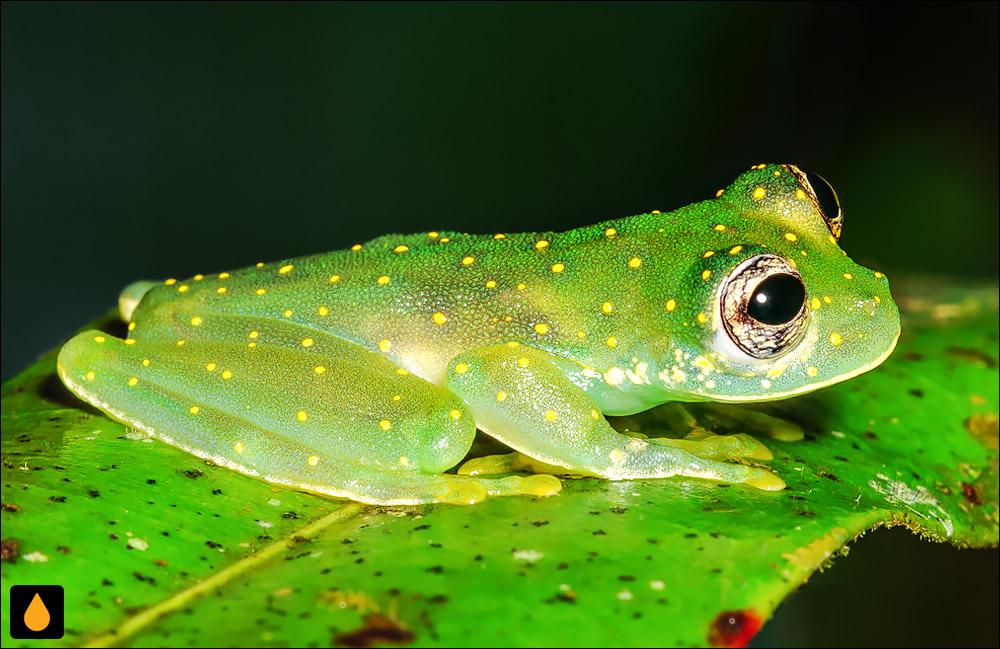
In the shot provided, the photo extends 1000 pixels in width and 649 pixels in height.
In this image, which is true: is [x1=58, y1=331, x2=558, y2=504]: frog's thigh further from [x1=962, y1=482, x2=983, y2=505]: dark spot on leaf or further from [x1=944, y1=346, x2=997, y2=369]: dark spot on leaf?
[x1=944, y1=346, x2=997, y2=369]: dark spot on leaf

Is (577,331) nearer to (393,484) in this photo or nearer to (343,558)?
(393,484)

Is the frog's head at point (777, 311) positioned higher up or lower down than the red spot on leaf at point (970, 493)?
higher up

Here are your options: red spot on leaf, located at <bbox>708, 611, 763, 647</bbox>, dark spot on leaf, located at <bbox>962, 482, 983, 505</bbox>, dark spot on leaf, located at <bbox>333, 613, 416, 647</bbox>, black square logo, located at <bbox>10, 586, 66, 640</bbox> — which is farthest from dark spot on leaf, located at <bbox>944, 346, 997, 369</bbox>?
black square logo, located at <bbox>10, 586, 66, 640</bbox>

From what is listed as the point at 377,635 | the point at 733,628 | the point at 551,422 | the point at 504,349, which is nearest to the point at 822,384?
the point at 551,422

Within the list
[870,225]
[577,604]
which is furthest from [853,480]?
[870,225]

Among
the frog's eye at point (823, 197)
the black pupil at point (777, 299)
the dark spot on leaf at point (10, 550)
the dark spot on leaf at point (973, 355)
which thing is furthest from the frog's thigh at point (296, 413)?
the dark spot on leaf at point (973, 355)

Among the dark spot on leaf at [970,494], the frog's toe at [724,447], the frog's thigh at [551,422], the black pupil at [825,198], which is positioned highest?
the black pupil at [825,198]

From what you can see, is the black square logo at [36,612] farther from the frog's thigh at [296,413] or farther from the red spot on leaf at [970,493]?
the red spot on leaf at [970,493]
